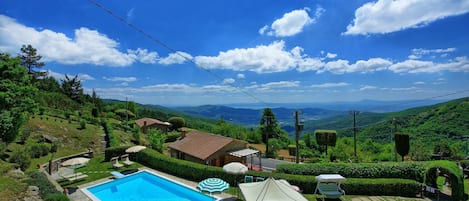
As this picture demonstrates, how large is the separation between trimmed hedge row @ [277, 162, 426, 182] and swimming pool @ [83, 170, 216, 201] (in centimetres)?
709

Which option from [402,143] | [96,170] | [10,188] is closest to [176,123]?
[96,170]

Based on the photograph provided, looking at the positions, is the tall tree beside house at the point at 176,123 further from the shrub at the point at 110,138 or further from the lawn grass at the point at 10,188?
the lawn grass at the point at 10,188

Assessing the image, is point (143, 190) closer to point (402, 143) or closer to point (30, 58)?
point (402, 143)

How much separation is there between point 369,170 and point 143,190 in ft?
50.8

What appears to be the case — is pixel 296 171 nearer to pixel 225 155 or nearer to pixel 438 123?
pixel 225 155

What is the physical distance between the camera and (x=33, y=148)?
2389 centimetres

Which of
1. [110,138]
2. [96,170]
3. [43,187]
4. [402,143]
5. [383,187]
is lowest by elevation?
[96,170]

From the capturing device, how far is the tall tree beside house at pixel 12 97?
1939 centimetres

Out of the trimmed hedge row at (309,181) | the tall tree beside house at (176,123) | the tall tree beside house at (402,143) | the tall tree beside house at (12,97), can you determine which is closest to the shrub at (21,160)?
the tall tree beside house at (12,97)

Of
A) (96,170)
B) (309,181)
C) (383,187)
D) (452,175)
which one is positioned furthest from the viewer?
(96,170)

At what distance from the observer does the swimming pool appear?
17016 mm

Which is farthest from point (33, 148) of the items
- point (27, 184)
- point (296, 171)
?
point (296, 171)

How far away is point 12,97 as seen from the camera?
64.7 ft

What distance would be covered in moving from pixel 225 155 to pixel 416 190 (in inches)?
565
